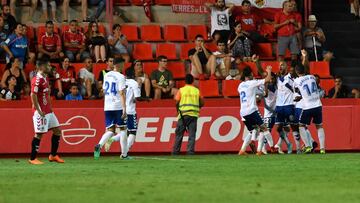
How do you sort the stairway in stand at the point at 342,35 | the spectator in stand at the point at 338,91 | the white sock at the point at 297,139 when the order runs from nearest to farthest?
the white sock at the point at 297,139
the spectator in stand at the point at 338,91
the stairway in stand at the point at 342,35

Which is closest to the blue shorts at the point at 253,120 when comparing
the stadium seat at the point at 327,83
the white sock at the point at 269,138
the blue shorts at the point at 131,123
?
the white sock at the point at 269,138

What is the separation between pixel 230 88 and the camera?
86.2ft

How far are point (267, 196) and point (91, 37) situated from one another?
1639cm

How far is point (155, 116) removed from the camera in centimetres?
2473

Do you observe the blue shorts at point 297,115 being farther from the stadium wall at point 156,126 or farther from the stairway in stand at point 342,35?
the stairway in stand at point 342,35

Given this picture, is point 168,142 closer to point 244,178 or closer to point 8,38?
point 8,38

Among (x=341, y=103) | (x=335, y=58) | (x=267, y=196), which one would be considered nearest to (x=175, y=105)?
(x=341, y=103)

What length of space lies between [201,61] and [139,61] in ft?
7.62

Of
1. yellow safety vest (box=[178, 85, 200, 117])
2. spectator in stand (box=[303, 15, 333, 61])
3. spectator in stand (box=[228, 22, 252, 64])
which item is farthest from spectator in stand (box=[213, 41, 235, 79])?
yellow safety vest (box=[178, 85, 200, 117])

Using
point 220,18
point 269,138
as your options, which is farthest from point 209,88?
point 269,138

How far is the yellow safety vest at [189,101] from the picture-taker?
23.2 metres

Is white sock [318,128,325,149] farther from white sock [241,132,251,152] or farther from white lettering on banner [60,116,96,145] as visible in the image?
white lettering on banner [60,116,96,145]

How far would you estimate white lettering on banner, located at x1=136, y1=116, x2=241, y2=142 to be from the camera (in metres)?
24.7

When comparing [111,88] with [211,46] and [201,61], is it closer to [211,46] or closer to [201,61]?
[201,61]
